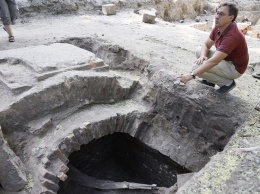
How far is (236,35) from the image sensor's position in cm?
313

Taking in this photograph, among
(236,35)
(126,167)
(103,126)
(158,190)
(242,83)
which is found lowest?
(126,167)

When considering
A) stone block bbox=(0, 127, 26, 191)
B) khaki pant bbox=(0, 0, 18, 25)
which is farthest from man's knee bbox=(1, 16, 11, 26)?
stone block bbox=(0, 127, 26, 191)

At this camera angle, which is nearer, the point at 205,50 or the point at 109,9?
the point at 205,50

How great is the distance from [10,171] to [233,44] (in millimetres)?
3042

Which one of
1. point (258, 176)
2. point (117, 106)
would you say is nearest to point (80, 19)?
point (117, 106)

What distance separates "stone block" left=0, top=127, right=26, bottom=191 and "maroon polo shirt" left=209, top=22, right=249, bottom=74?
2.79 m

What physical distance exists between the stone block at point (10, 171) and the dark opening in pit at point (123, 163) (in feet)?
4.34

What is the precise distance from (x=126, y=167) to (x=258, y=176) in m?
3.27

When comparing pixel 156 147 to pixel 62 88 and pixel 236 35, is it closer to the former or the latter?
pixel 62 88

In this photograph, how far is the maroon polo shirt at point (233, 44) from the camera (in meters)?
3.12

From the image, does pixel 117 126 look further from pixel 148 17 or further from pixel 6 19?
pixel 148 17

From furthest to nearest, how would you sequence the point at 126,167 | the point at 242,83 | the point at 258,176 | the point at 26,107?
the point at 126,167, the point at 242,83, the point at 26,107, the point at 258,176

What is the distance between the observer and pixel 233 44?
314cm

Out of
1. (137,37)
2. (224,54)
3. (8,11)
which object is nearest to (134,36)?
(137,37)
